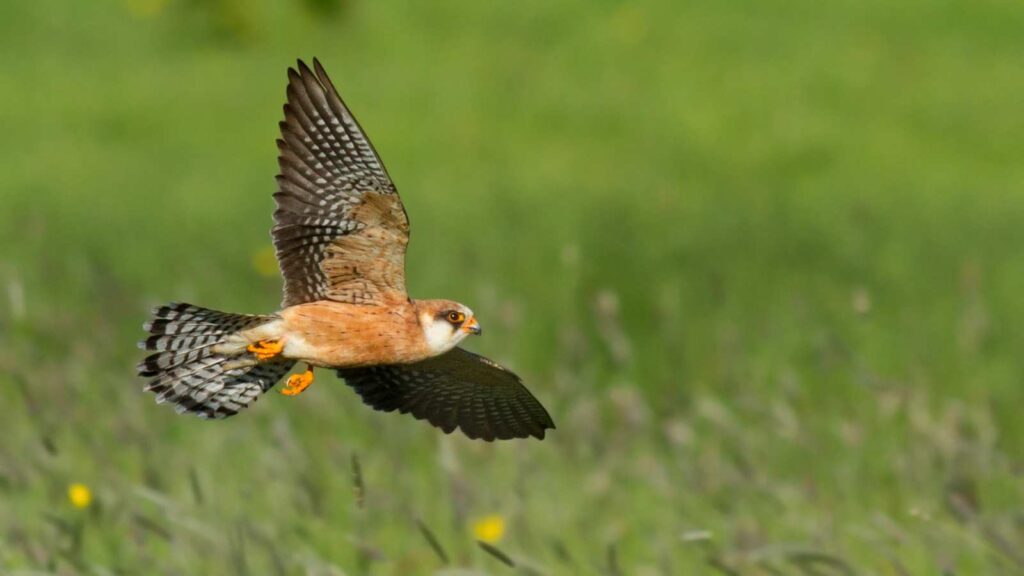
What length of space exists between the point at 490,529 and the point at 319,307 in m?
1.93

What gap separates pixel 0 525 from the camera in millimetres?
5035

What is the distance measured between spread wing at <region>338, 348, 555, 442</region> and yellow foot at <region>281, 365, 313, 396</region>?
0.51m

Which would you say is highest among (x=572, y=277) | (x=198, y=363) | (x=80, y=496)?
(x=198, y=363)

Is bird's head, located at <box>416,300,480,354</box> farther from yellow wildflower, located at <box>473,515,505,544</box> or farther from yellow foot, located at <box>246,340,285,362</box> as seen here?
yellow wildflower, located at <box>473,515,505,544</box>

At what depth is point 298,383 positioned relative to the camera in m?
3.62

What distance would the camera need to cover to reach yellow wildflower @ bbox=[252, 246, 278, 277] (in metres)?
9.36

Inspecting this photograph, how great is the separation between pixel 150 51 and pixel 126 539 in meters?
13.5

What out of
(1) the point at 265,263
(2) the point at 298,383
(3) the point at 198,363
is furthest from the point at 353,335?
(1) the point at 265,263

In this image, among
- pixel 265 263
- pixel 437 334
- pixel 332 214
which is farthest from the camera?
pixel 265 263

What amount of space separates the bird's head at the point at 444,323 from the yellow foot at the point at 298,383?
26 cm

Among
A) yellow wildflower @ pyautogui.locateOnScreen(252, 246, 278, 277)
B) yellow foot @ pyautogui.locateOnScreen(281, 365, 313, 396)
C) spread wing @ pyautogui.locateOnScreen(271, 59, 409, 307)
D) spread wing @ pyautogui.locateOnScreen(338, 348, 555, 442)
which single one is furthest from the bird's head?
yellow wildflower @ pyautogui.locateOnScreen(252, 246, 278, 277)

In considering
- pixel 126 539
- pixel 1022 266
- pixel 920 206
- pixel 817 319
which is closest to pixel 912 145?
pixel 920 206

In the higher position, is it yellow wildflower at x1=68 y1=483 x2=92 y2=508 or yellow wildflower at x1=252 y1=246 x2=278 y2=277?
yellow wildflower at x1=68 y1=483 x2=92 y2=508

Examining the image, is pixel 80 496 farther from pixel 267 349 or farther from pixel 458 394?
pixel 267 349
